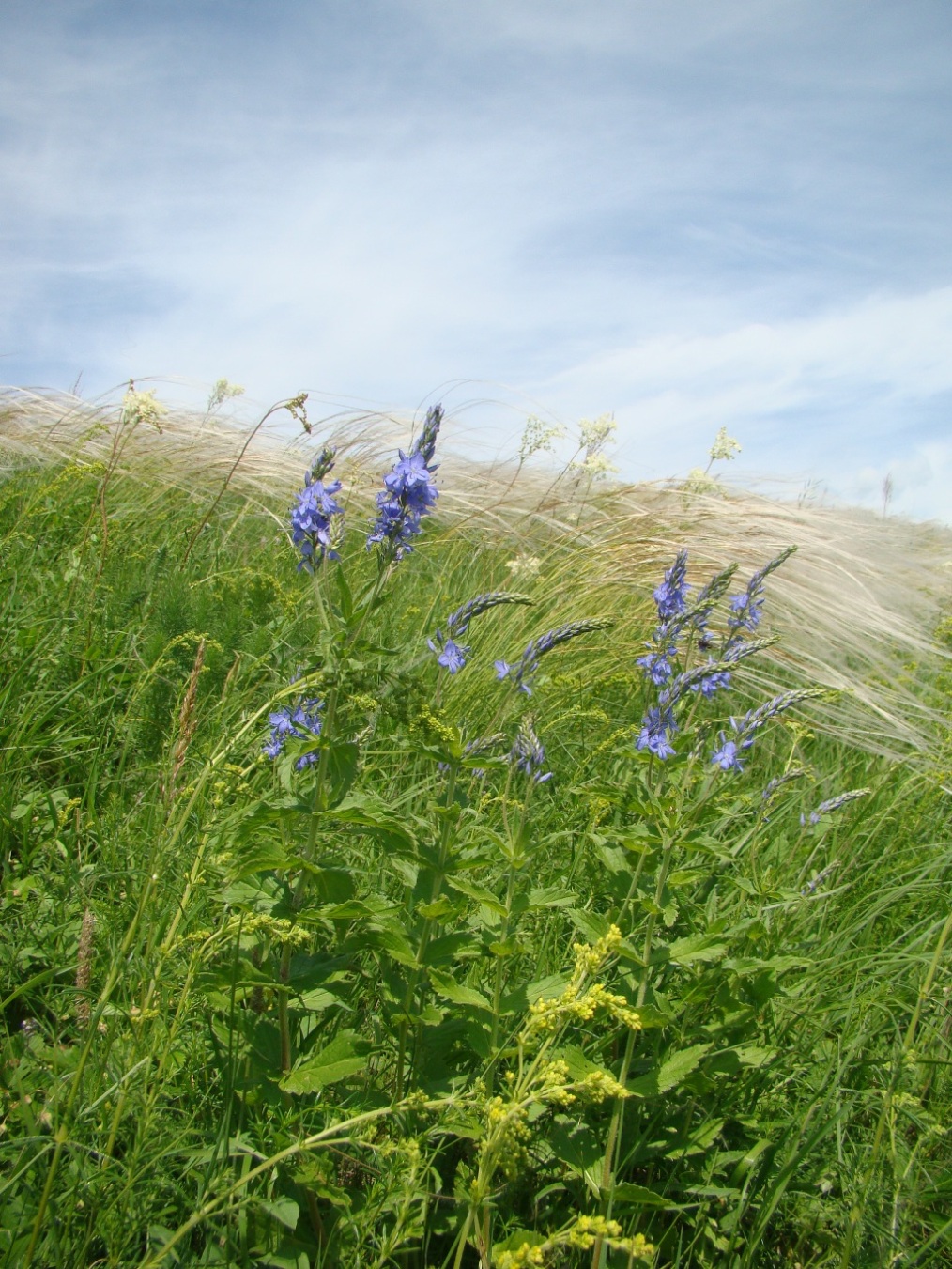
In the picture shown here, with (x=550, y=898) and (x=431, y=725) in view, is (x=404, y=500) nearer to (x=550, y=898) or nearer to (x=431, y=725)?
(x=431, y=725)

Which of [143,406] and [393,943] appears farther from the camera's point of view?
[143,406]

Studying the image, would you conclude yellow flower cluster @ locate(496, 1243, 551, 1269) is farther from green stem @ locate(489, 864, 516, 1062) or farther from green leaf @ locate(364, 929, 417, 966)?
green leaf @ locate(364, 929, 417, 966)

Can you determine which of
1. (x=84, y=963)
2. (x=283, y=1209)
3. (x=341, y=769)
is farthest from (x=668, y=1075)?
(x=84, y=963)

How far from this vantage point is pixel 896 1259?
1.49m

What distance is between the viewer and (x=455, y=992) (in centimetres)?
146

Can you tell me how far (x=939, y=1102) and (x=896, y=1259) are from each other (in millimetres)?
447

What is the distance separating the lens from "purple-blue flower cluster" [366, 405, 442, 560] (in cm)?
158

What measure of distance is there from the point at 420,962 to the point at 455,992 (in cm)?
8

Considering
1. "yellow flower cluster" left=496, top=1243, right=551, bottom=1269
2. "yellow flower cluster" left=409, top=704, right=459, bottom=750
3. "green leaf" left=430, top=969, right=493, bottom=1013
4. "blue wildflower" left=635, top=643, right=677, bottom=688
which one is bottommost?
"yellow flower cluster" left=496, top=1243, right=551, bottom=1269

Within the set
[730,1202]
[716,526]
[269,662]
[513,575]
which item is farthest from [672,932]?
[716,526]

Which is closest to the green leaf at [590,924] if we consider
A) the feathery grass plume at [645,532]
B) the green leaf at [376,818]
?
the green leaf at [376,818]

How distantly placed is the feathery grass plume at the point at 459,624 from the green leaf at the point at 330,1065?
2.30ft

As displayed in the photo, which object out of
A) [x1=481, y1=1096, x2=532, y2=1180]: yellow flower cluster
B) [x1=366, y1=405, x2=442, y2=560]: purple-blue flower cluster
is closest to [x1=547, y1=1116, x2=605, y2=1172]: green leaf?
[x1=481, y1=1096, x2=532, y2=1180]: yellow flower cluster

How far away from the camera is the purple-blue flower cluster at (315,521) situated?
1.63m
